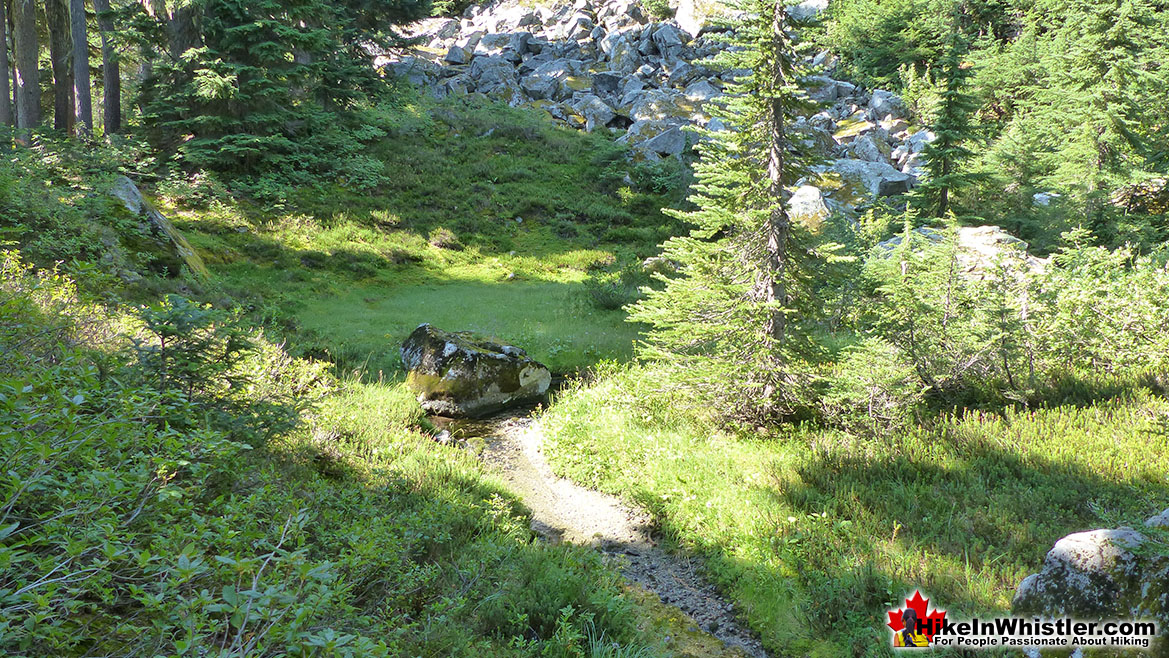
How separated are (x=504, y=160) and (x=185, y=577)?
30584mm

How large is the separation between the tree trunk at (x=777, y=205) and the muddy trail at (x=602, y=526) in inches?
144

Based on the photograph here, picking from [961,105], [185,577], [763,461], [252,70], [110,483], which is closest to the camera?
[185,577]

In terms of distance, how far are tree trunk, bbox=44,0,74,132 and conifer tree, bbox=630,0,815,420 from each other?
23714 millimetres

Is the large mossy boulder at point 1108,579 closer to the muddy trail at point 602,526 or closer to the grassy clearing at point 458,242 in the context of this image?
the muddy trail at point 602,526

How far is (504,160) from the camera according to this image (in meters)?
30.7

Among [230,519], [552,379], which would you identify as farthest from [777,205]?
[230,519]

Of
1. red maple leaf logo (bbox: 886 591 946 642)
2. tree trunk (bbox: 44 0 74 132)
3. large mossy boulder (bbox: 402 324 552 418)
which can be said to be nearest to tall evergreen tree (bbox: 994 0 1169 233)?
large mossy boulder (bbox: 402 324 552 418)

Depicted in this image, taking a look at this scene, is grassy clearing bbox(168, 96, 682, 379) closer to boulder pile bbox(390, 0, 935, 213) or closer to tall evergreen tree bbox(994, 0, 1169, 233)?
boulder pile bbox(390, 0, 935, 213)

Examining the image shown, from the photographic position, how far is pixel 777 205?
8.38 metres

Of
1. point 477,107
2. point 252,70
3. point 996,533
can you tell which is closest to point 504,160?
point 477,107

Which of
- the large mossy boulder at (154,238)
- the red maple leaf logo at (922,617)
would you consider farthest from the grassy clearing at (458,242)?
the red maple leaf logo at (922,617)

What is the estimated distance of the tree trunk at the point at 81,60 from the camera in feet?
60.6

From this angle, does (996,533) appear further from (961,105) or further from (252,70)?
(252,70)

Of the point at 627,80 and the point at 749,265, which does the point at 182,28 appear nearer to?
the point at 749,265
